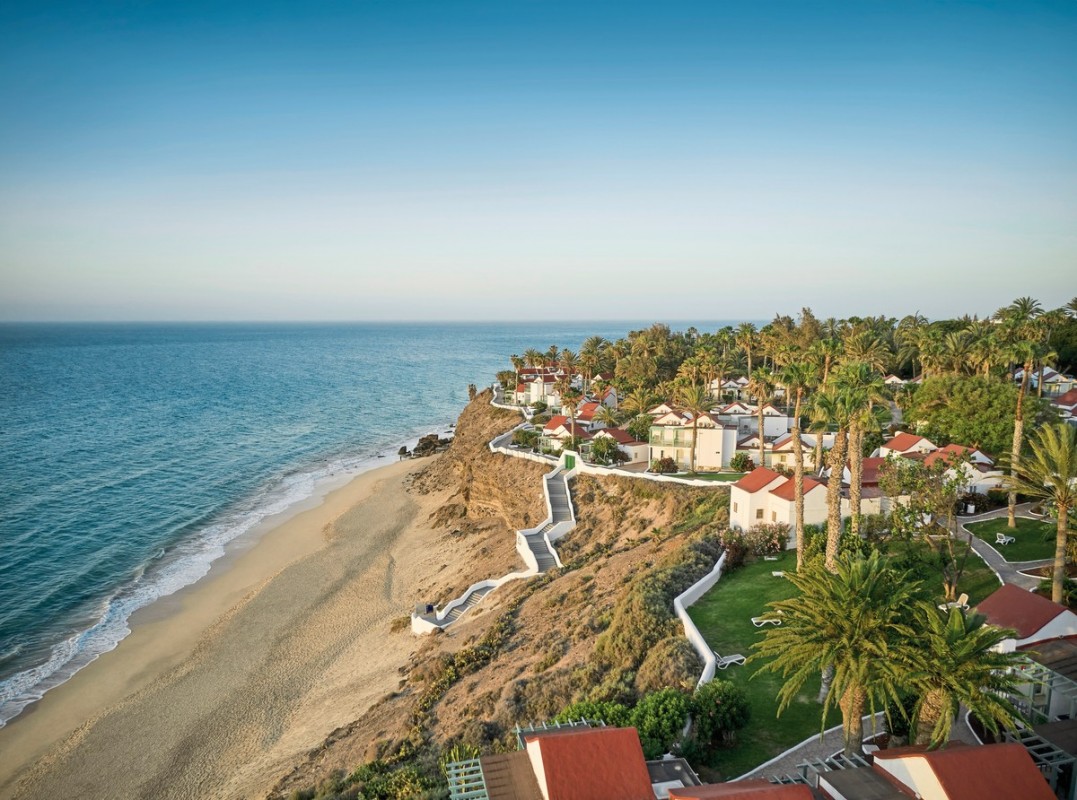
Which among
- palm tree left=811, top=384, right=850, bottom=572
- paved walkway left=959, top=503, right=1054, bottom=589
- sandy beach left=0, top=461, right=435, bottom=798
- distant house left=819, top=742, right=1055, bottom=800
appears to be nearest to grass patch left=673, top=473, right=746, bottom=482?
paved walkway left=959, top=503, right=1054, bottom=589

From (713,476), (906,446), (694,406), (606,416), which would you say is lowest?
(713,476)

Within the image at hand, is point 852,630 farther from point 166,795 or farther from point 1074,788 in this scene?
point 166,795

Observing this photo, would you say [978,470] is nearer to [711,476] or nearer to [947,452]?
[947,452]

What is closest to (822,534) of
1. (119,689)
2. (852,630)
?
(852,630)

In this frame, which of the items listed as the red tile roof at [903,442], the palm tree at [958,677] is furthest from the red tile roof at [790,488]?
the palm tree at [958,677]

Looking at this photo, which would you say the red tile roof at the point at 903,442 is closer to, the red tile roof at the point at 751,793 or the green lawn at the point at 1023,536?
the green lawn at the point at 1023,536

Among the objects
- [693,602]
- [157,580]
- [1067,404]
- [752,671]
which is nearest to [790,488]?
[693,602]
